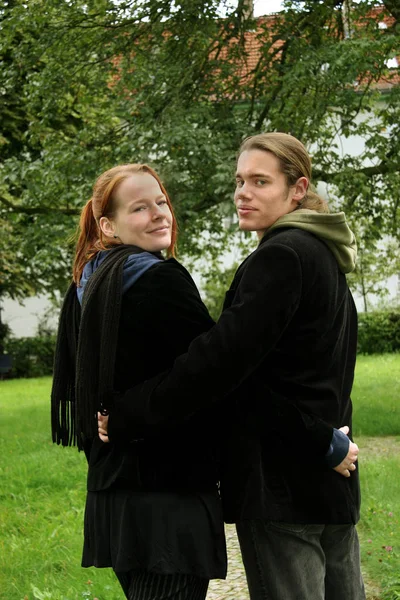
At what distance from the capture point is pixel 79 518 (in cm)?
702

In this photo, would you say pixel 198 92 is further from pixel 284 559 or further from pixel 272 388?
pixel 284 559

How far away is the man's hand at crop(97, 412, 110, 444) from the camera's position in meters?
2.72

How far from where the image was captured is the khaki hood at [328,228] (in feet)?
9.13

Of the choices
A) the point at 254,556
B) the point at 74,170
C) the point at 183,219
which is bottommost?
the point at 254,556

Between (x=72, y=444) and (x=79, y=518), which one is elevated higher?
(x=72, y=444)

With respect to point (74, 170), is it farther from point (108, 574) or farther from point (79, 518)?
point (108, 574)

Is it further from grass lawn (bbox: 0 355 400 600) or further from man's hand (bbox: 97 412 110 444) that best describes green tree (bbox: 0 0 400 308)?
man's hand (bbox: 97 412 110 444)

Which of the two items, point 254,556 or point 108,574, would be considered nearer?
point 254,556

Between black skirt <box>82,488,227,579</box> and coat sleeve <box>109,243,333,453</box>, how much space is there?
21cm

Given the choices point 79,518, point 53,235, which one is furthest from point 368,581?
point 53,235

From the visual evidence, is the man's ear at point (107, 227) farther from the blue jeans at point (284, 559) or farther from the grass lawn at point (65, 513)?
the grass lawn at point (65, 513)

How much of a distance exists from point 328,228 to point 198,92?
31.5 ft

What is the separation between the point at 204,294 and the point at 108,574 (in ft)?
74.9

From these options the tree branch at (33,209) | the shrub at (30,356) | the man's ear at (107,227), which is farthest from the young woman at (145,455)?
the shrub at (30,356)
